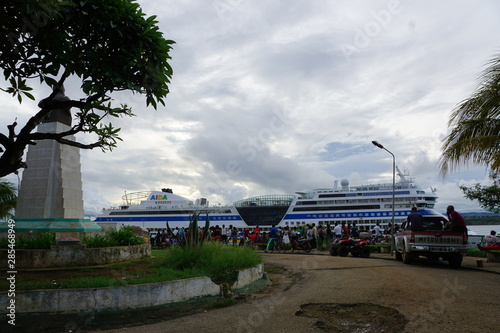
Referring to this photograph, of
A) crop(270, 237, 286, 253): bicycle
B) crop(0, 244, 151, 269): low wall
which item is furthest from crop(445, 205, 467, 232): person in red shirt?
crop(270, 237, 286, 253): bicycle

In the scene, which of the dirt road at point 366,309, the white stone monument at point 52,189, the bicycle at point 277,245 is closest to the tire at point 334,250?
the bicycle at point 277,245

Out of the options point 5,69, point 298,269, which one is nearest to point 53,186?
point 5,69

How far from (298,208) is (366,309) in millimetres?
47277

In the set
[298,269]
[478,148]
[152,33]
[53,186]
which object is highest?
[152,33]

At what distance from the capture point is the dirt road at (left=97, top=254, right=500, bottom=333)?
4.61 metres

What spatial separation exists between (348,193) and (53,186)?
140 ft

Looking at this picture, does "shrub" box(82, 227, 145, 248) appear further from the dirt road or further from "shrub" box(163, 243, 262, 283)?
the dirt road

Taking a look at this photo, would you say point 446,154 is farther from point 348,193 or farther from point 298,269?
point 348,193

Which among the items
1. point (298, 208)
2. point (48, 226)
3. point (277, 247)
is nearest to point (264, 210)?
point (298, 208)

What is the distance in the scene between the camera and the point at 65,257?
318 inches

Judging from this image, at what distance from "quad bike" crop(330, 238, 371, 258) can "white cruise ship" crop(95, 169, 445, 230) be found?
3209cm

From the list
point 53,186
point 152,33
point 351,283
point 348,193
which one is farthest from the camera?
point 348,193

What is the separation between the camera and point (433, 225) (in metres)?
11.2

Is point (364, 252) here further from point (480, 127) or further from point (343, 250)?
point (480, 127)
